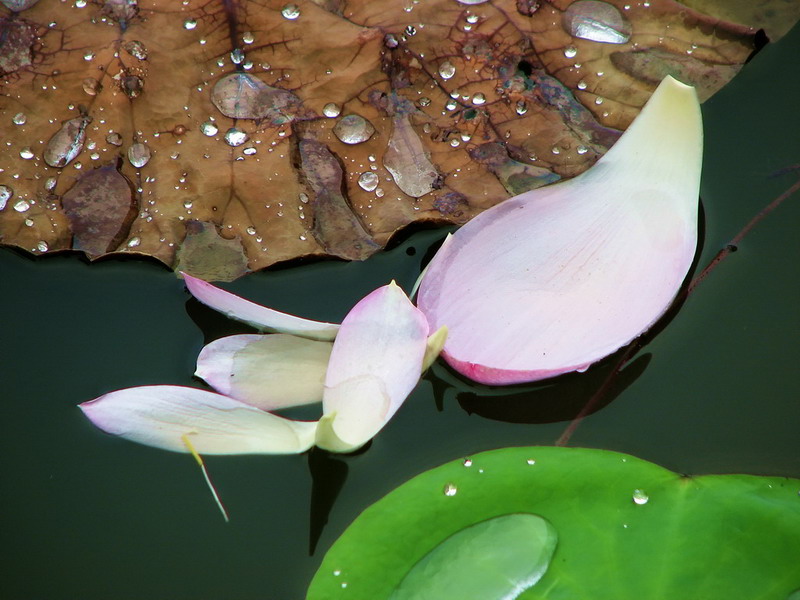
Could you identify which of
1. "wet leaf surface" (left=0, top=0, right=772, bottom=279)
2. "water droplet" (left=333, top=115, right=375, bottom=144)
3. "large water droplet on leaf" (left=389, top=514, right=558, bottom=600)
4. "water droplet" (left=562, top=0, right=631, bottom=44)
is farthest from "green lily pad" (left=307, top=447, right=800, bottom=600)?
"water droplet" (left=562, top=0, right=631, bottom=44)

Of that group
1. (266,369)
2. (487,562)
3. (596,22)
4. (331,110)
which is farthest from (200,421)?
(596,22)

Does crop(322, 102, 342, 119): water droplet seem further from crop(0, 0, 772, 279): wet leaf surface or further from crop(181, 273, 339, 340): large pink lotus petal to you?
crop(181, 273, 339, 340): large pink lotus petal

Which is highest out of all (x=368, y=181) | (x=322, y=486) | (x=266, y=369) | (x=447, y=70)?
(x=447, y=70)

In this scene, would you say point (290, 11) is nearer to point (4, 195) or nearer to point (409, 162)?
point (409, 162)

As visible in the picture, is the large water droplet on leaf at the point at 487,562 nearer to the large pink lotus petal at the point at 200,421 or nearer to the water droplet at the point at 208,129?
the large pink lotus petal at the point at 200,421

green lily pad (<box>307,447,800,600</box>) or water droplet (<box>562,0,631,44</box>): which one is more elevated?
water droplet (<box>562,0,631,44</box>)

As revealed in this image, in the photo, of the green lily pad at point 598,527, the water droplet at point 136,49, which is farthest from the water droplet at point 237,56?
the green lily pad at point 598,527
